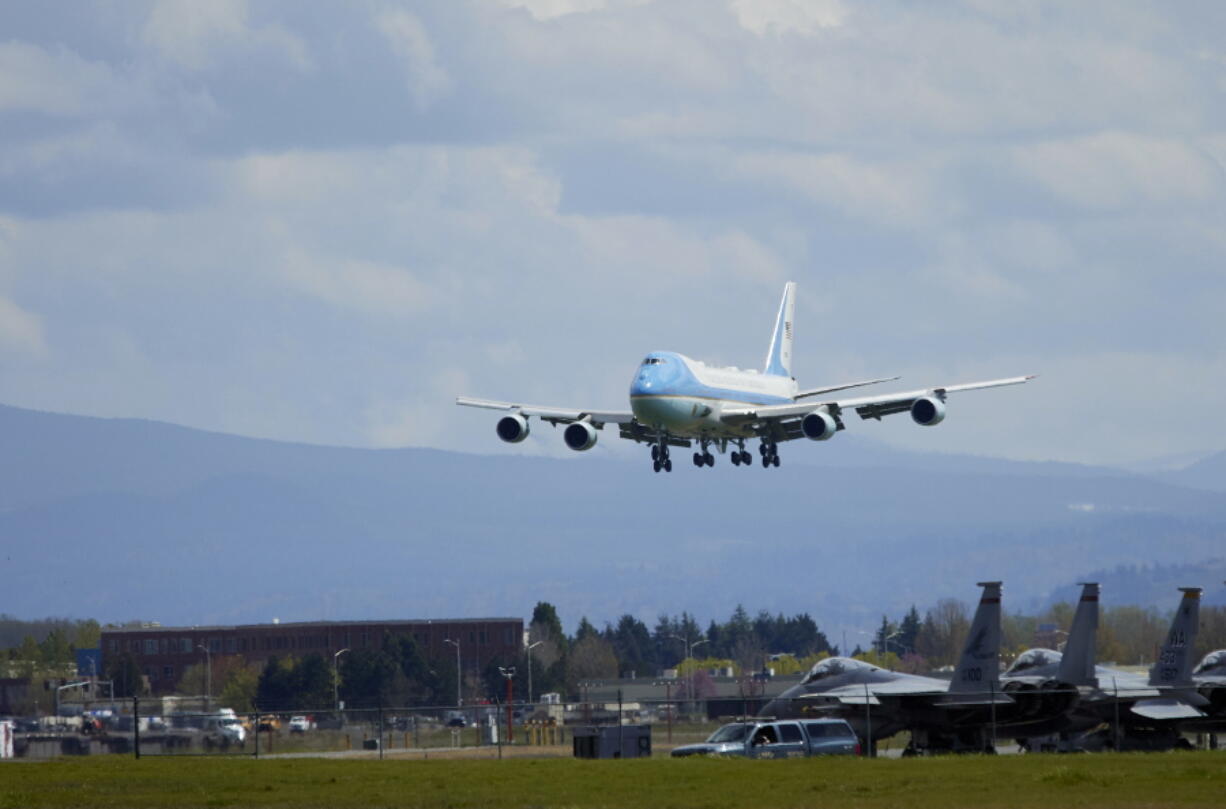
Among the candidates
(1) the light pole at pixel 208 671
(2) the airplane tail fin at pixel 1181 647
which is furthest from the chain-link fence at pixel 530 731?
(1) the light pole at pixel 208 671

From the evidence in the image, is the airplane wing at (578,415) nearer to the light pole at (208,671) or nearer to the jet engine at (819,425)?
the jet engine at (819,425)

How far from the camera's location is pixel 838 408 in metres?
84.7

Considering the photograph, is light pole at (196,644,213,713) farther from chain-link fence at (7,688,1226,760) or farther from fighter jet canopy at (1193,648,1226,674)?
fighter jet canopy at (1193,648,1226,674)

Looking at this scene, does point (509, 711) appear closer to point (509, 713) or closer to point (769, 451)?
point (509, 713)

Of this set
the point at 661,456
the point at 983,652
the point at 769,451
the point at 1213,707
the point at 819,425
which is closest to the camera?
the point at 983,652

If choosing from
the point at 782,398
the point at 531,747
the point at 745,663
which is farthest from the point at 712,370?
the point at 745,663

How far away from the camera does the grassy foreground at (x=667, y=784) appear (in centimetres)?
3666

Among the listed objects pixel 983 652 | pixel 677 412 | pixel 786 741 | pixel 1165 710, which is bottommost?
pixel 786 741

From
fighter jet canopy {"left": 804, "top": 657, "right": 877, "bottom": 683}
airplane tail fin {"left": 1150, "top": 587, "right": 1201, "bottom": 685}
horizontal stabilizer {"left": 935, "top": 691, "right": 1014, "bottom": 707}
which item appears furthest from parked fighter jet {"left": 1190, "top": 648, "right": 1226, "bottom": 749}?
fighter jet canopy {"left": 804, "top": 657, "right": 877, "bottom": 683}

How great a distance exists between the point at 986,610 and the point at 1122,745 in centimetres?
502

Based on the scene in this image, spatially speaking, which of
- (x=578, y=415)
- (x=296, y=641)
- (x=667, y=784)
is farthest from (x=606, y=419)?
(x=296, y=641)

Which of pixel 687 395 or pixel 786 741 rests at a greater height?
pixel 687 395

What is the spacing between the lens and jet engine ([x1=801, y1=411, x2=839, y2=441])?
81.4 meters

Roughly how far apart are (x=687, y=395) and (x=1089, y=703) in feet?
100
